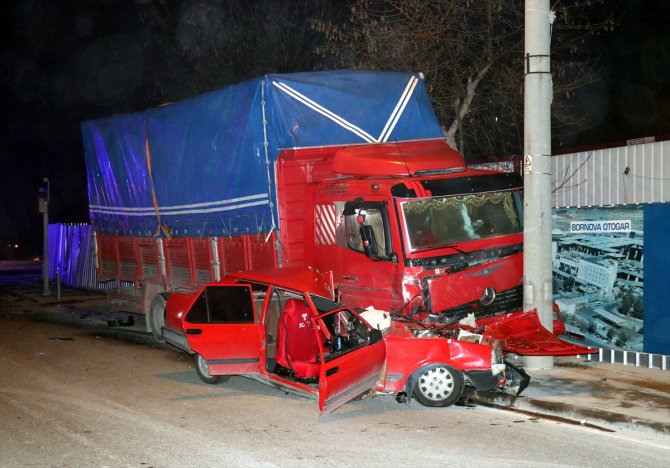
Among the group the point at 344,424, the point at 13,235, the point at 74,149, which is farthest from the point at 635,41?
the point at 13,235

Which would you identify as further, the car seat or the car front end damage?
the car seat

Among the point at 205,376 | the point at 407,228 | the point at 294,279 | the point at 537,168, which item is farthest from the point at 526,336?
the point at 205,376

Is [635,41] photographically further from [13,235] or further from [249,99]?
[13,235]

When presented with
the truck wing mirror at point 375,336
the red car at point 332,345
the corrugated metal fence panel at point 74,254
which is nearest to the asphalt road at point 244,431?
the red car at point 332,345

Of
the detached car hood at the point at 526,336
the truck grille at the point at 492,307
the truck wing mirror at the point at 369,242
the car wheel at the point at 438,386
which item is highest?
the truck wing mirror at the point at 369,242

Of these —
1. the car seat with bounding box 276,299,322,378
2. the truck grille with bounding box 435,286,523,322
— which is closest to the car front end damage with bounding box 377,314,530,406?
the truck grille with bounding box 435,286,523,322

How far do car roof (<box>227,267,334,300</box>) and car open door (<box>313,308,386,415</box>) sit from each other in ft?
1.37

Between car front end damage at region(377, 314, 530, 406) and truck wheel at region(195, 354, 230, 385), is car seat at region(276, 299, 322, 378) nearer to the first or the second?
car front end damage at region(377, 314, 530, 406)

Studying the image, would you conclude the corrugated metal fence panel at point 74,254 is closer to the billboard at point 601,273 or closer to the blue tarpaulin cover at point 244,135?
the blue tarpaulin cover at point 244,135

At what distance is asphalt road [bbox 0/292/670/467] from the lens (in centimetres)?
658

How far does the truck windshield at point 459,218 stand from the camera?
368 inches

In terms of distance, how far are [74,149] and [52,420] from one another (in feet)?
141

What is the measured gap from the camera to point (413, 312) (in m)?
9.15

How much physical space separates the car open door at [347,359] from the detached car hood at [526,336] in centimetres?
148
